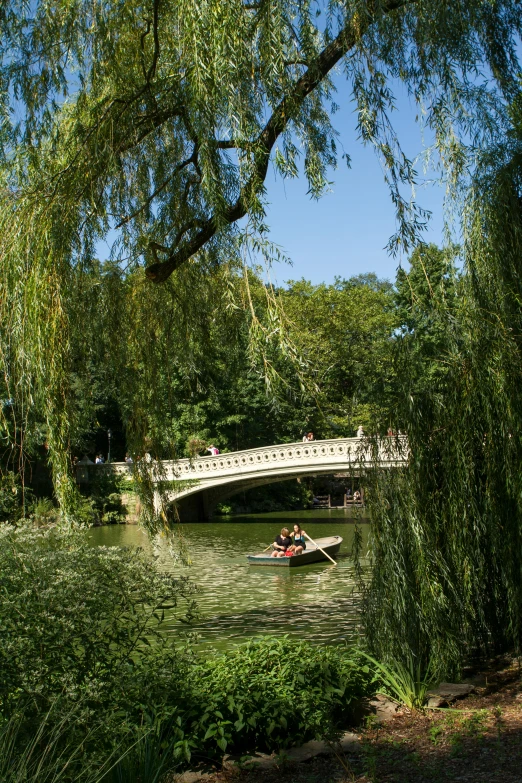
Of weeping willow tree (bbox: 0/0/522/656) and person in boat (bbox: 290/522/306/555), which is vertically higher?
weeping willow tree (bbox: 0/0/522/656)

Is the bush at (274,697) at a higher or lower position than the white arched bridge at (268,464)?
lower

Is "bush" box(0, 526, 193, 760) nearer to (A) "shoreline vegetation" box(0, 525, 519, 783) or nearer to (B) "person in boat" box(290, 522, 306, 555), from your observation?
(A) "shoreline vegetation" box(0, 525, 519, 783)

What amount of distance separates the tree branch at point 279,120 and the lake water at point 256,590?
2.11m

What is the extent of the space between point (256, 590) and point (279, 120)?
9761 millimetres

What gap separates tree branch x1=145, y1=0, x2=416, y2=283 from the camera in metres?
4.84

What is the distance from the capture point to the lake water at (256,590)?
952 cm

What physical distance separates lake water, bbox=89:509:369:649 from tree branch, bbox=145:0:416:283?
6.94 ft

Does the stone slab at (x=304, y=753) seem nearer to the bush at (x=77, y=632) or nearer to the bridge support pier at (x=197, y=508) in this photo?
the bush at (x=77, y=632)

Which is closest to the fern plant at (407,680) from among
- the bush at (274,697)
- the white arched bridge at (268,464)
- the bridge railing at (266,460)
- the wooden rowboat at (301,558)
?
the bush at (274,697)

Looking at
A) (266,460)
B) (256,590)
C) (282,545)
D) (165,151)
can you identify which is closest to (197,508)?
(266,460)

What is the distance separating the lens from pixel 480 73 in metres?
5.64

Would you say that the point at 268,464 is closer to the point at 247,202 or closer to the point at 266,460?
the point at 266,460

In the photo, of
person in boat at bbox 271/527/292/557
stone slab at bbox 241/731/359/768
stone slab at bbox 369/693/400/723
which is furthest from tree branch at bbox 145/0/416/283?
person in boat at bbox 271/527/292/557

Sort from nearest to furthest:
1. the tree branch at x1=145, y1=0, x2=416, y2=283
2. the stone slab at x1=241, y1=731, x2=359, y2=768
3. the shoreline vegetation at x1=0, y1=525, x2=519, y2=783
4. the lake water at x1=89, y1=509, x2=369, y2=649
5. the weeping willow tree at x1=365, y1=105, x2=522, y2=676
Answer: the shoreline vegetation at x1=0, y1=525, x2=519, y2=783
the stone slab at x1=241, y1=731, x2=359, y2=768
the tree branch at x1=145, y1=0, x2=416, y2=283
the weeping willow tree at x1=365, y1=105, x2=522, y2=676
the lake water at x1=89, y1=509, x2=369, y2=649
